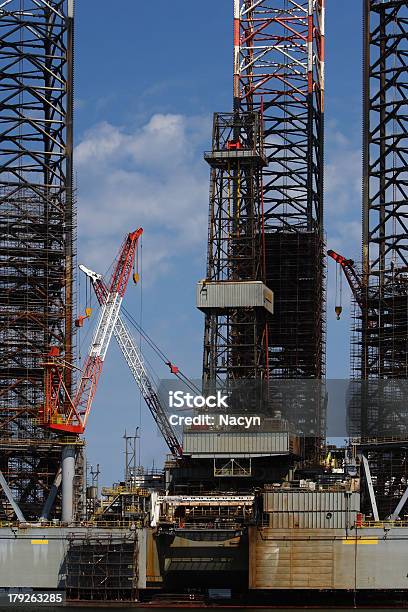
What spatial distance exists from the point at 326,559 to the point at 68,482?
2568 cm

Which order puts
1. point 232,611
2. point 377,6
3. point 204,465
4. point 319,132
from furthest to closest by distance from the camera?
1. point 319,132
2. point 377,6
3. point 204,465
4. point 232,611

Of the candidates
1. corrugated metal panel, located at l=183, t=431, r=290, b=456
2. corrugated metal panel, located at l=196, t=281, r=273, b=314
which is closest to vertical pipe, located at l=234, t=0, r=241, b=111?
corrugated metal panel, located at l=196, t=281, r=273, b=314

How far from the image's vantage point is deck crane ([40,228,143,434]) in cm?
14788

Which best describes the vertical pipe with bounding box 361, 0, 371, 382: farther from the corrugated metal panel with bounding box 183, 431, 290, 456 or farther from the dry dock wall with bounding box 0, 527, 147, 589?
the dry dock wall with bounding box 0, 527, 147, 589

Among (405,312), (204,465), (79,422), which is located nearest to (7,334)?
(79,422)

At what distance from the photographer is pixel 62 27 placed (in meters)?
160

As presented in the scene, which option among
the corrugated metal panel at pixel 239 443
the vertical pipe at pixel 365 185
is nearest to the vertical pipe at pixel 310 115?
the vertical pipe at pixel 365 185

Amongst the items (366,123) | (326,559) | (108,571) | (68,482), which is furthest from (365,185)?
(108,571)

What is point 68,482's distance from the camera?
479ft

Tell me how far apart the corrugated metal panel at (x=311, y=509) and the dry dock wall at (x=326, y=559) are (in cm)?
62

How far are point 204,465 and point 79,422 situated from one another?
1214 cm

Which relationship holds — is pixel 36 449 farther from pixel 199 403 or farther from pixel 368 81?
pixel 368 81

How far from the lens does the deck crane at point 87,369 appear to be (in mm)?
147875

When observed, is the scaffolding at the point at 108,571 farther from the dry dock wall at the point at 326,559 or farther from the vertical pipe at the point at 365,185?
the vertical pipe at the point at 365,185
